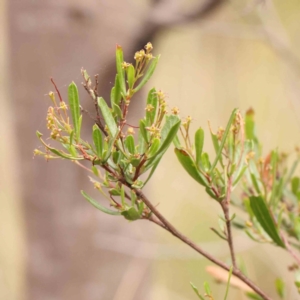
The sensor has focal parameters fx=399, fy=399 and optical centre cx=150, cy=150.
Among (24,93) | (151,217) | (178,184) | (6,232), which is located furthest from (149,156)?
(6,232)

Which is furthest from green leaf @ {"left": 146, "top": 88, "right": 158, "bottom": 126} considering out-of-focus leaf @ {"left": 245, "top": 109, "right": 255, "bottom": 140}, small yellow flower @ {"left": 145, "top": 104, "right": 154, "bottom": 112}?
out-of-focus leaf @ {"left": 245, "top": 109, "right": 255, "bottom": 140}

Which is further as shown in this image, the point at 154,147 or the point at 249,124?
the point at 249,124

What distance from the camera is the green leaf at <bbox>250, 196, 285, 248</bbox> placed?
27cm

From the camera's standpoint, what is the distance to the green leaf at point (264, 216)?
0.27 m

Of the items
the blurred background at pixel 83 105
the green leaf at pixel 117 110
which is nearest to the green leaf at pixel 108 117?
the green leaf at pixel 117 110

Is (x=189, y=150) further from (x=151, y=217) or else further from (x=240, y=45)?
(x=240, y=45)

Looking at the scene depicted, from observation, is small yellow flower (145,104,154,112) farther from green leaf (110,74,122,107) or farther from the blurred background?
the blurred background

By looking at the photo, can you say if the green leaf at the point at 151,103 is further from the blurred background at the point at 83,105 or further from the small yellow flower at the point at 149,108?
the blurred background at the point at 83,105

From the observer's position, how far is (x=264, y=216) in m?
0.28

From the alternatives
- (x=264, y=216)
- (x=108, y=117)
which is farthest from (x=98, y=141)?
(x=264, y=216)

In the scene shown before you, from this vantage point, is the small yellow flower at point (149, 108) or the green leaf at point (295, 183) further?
the green leaf at point (295, 183)

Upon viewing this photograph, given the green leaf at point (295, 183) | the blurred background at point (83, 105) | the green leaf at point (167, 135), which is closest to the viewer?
the green leaf at point (167, 135)

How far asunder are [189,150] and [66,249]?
553 millimetres

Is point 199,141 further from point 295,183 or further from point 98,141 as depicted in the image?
point 295,183
